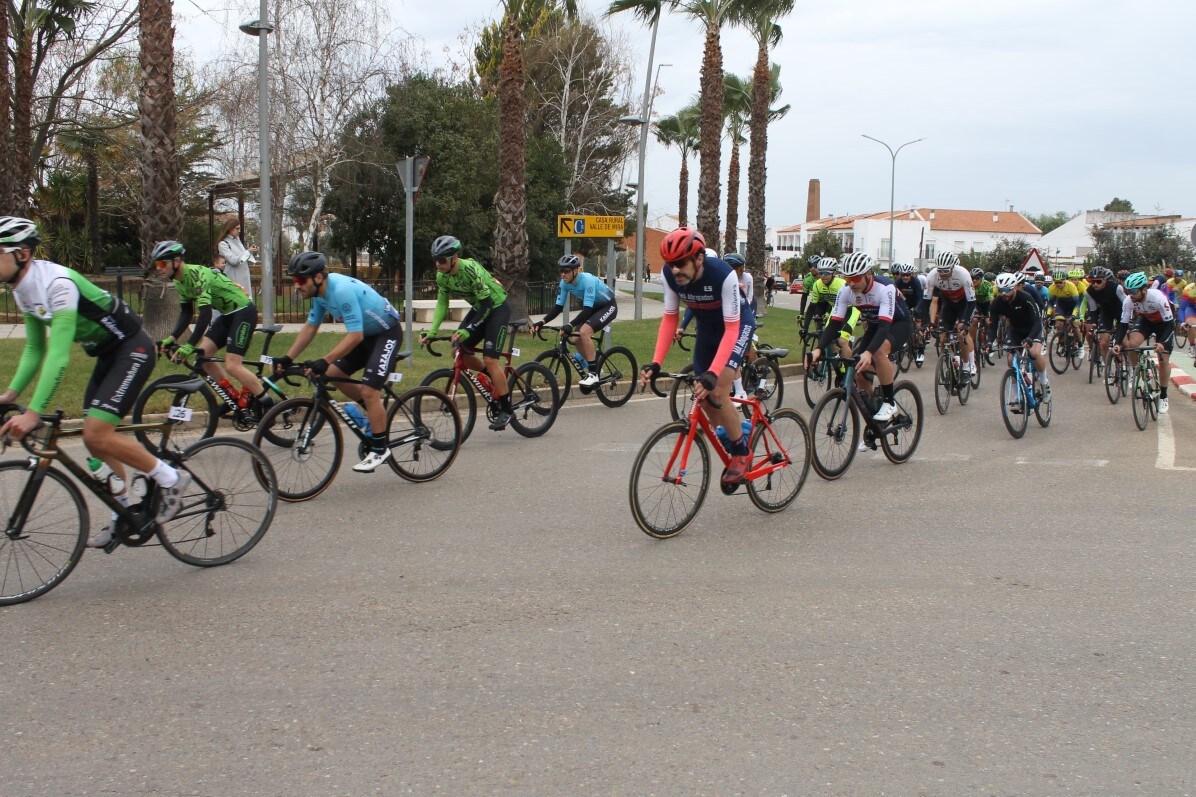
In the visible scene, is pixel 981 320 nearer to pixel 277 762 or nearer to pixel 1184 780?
pixel 1184 780

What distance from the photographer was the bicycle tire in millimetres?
10609

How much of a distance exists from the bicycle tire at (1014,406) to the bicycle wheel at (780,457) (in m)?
4.06

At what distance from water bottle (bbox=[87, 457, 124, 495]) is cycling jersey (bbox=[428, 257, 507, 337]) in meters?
4.24

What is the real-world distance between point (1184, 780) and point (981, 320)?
1218 cm

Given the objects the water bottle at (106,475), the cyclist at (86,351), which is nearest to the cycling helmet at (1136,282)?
the cyclist at (86,351)

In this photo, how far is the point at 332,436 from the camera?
727 centimetres

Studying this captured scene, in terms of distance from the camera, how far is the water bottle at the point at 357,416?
746 centimetres

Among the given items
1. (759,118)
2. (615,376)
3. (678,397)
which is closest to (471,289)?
(678,397)

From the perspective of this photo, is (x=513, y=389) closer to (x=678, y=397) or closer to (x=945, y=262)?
(x=678, y=397)

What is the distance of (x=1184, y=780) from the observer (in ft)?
11.2

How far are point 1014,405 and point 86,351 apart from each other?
8.70 meters

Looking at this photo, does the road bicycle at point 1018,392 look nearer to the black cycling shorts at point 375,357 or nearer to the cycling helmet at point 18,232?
the black cycling shorts at point 375,357

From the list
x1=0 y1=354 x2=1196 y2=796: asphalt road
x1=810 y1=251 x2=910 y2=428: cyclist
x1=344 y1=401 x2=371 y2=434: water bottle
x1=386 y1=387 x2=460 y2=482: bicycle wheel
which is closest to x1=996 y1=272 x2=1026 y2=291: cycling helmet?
x1=810 y1=251 x2=910 y2=428: cyclist

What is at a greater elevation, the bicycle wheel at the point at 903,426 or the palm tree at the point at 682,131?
the palm tree at the point at 682,131
